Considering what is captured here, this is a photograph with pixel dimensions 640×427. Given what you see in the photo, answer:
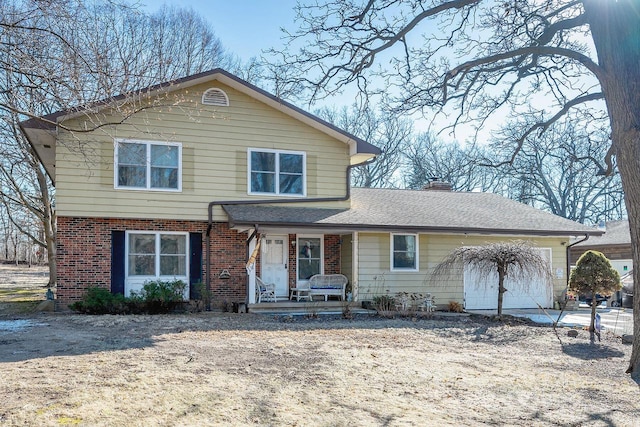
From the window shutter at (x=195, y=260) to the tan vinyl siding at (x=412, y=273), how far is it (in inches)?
176

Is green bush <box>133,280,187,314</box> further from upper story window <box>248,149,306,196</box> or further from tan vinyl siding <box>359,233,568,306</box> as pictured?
tan vinyl siding <box>359,233,568,306</box>

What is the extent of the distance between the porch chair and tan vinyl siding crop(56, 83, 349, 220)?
2073 millimetres

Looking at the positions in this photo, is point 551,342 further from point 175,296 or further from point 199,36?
point 199,36

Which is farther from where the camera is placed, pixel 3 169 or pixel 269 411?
pixel 3 169

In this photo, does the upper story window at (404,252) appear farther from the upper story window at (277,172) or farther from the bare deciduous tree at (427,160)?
the bare deciduous tree at (427,160)

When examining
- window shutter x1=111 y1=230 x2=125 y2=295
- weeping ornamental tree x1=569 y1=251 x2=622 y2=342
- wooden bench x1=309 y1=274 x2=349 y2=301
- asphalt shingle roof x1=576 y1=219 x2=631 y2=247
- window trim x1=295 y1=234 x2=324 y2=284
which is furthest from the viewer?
asphalt shingle roof x1=576 y1=219 x2=631 y2=247

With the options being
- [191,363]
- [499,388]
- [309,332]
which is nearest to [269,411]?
[191,363]

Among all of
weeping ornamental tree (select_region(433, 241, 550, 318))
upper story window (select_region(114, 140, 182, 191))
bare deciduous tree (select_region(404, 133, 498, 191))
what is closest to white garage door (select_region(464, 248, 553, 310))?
weeping ornamental tree (select_region(433, 241, 550, 318))

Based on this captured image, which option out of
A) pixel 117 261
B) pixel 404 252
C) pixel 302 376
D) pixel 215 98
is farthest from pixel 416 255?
pixel 302 376

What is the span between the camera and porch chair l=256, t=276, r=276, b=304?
50.4ft

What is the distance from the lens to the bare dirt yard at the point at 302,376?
5.45 m

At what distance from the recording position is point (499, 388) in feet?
22.6

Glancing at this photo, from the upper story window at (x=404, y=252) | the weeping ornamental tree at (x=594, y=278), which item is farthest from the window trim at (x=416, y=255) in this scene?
the weeping ornamental tree at (x=594, y=278)

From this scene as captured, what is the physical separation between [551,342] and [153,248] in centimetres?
996
